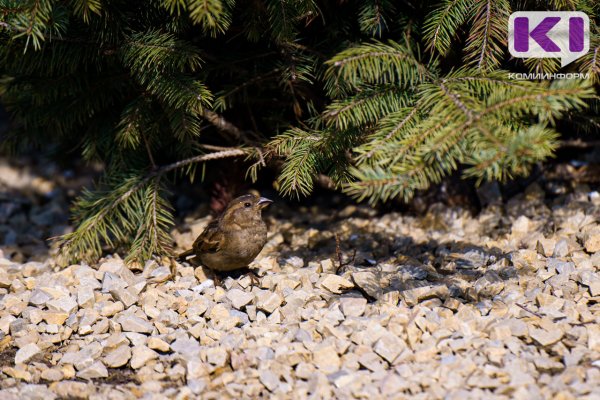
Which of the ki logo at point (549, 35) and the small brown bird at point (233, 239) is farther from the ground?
the ki logo at point (549, 35)

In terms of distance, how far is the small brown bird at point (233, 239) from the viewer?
15.4 ft

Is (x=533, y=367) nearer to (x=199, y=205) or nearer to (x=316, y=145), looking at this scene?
(x=316, y=145)

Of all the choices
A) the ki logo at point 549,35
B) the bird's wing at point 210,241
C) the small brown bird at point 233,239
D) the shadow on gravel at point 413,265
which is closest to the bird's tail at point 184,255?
the small brown bird at point 233,239

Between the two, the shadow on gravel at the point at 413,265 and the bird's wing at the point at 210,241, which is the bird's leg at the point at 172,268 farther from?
the shadow on gravel at the point at 413,265

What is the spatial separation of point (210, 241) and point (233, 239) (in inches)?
9.7

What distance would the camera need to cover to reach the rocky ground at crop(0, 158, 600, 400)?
3381mm

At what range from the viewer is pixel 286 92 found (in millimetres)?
4898

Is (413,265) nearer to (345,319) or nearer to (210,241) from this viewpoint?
(345,319)

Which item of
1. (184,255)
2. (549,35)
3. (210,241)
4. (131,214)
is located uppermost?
(549,35)

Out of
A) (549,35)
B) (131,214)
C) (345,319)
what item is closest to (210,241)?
(131,214)

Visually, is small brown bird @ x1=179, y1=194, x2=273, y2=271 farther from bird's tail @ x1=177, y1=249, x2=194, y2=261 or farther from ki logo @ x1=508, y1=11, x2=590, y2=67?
ki logo @ x1=508, y1=11, x2=590, y2=67

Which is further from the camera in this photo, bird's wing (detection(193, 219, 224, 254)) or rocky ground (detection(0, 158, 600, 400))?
bird's wing (detection(193, 219, 224, 254))

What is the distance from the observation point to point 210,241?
4816mm

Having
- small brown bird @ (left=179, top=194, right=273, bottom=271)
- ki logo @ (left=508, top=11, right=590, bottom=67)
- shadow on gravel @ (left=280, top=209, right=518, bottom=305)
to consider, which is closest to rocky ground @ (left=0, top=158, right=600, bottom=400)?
shadow on gravel @ (left=280, top=209, right=518, bottom=305)
